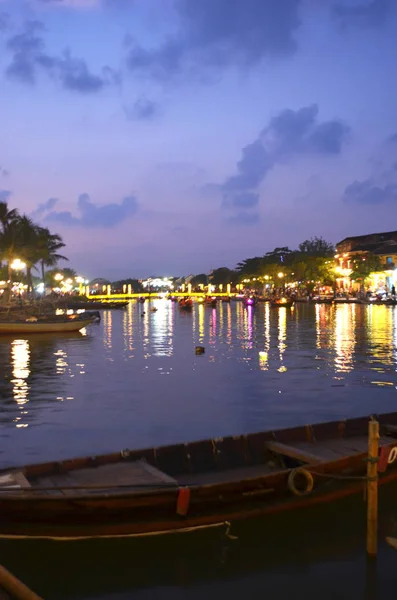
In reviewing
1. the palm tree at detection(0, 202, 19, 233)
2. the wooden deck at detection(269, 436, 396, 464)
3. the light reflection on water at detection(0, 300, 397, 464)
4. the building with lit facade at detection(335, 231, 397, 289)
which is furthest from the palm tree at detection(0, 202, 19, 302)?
the building with lit facade at detection(335, 231, 397, 289)

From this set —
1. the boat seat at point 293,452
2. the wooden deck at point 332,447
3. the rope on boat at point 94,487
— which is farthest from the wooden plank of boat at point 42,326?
the rope on boat at point 94,487

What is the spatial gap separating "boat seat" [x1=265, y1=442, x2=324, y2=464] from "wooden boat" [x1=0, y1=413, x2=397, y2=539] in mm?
19

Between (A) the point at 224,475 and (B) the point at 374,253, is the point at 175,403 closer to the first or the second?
(A) the point at 224,475

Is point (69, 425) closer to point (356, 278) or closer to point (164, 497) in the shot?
point (164, 497)

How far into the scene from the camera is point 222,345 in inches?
1626

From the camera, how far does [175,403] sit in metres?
21.1

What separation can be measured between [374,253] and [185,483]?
12919 cm

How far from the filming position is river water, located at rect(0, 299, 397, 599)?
9.26 meters

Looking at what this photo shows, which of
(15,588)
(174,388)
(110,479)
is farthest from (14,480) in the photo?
(174,388)

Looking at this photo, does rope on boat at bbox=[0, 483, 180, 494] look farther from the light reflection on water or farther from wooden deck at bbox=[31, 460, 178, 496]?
the light reflection on water

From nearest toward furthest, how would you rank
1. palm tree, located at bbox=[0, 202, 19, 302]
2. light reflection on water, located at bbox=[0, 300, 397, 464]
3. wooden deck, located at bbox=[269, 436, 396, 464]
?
wooden deck, located at bbox=[269, 436, 396, 464], light reflection on water, located at bbox=[0, 300, 397, 464], palm tree, located at bbox=[0, 202, 19, 302]

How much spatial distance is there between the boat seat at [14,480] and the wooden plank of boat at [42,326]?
39.0m

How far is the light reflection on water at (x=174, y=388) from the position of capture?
17203 mm

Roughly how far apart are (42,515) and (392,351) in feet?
98.4
